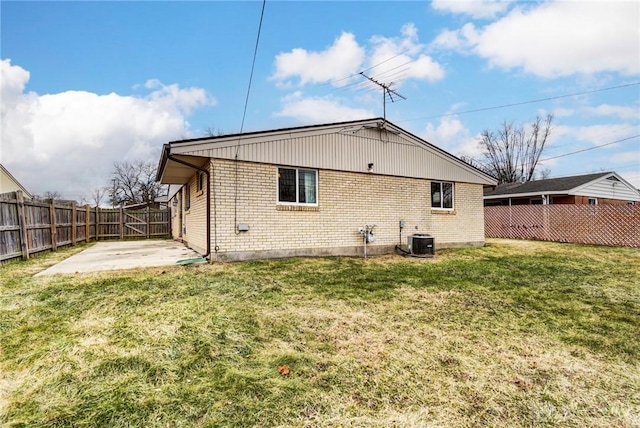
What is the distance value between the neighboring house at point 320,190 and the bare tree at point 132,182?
100 ft

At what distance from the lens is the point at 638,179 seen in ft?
99.3

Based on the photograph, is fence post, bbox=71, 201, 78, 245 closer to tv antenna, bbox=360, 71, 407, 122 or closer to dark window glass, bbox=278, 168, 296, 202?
dark window glass, bbox=278, 168, 296, 202

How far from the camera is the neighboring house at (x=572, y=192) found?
18.9 meters

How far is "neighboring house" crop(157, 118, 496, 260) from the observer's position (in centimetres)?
782

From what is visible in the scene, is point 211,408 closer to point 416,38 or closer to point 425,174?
point 425,174

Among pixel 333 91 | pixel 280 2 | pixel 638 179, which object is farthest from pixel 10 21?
pixel 638 179

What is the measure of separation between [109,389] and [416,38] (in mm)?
12759

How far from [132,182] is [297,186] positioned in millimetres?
37834

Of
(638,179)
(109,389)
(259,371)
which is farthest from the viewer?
(638,179)

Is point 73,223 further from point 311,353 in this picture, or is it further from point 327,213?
point 311,353

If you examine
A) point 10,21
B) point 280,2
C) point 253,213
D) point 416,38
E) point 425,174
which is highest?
point 416,38

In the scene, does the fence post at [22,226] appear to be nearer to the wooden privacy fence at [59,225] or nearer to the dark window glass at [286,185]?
the wooden privacy fence at [59,225]

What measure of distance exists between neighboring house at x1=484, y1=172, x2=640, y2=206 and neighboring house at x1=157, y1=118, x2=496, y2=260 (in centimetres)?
794

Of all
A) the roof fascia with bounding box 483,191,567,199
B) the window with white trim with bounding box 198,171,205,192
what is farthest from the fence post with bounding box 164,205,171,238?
the roof fascia with bounding box 483,191,567,199
